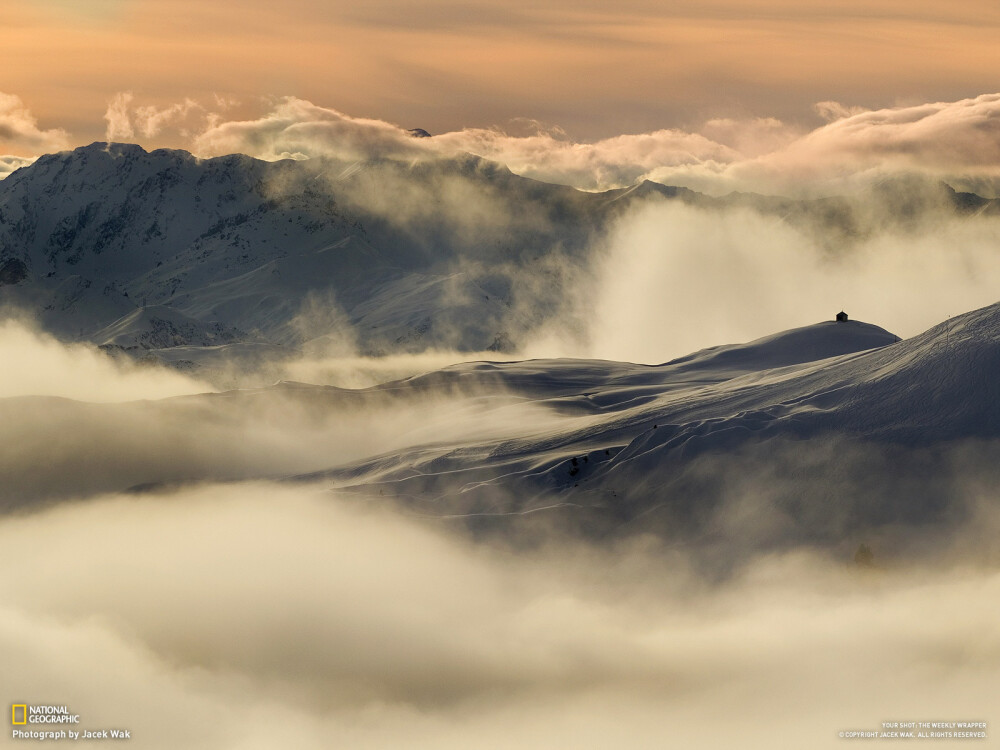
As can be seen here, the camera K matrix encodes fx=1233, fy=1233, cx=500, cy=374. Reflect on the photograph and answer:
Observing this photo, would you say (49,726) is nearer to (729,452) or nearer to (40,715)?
(40,715)

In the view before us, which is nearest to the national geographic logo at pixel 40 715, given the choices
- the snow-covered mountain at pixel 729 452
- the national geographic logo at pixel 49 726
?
the national geographic logo at pixel 49 726

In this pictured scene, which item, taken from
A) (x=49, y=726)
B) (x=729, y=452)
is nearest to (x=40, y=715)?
(x=49, y=726)

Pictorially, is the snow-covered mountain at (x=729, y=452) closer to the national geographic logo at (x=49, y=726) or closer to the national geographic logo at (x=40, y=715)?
the national geographic logo at (x=49, y=726)

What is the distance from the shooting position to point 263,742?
200 feet

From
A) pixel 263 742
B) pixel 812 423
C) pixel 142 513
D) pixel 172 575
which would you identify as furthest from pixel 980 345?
pixel 142 513

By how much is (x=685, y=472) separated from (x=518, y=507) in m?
12.1

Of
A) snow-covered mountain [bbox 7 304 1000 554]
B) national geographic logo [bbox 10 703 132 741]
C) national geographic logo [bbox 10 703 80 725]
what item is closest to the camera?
national geographic logo [bbox 10 703 132 741]

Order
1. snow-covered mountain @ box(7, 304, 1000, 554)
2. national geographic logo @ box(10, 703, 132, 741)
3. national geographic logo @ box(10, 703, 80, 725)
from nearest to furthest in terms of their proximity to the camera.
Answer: national geographic logo @ box(10, 703, 132, 741) < national geographic logo @ box(10, 703, 80, 725) < snow-covered mountain @ box(7, 304, 1000, 554)

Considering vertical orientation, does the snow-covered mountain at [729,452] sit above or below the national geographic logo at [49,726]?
above

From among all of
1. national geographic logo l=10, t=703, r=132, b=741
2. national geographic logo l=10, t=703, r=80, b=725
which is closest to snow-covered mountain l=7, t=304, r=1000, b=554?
national geographic logo l=10, t=703, r=132, b=741

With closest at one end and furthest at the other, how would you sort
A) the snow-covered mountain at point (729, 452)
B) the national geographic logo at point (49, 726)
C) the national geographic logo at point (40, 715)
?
1. the national geographic logo at point (49, 726)
2. the national geographic logo at point (40, 715)
3. the snow-covered mountain at point (729, 452)

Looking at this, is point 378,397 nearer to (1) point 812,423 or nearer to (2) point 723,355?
(2) point 723,355

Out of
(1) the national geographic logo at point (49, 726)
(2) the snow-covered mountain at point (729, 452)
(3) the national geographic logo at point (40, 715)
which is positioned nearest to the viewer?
(1) the national geographic logo at point (49, 726)

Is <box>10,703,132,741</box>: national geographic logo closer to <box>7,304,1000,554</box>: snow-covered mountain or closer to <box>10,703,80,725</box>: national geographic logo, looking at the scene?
<box>10,703,80,725</box>: national geographic logo
